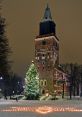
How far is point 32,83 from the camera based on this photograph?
9244 cm

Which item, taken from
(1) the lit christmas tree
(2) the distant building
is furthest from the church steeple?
(1) the lit christmas tree

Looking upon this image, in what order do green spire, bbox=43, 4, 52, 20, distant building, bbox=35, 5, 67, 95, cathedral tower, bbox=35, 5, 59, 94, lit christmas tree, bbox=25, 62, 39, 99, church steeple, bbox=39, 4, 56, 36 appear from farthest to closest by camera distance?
green spire, bbox=43, 4, 52, 20, church steeple, bbox=39, 4, 56, 36, cathedral tower, bbox=35, 5, 59, 94, distant building, bbox=35, 5, 67, 95, lit christmas tree, bbox=25, 62, 39, 99

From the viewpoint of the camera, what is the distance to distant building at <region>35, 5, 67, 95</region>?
15738 centimetres

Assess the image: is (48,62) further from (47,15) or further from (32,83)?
(32,83)

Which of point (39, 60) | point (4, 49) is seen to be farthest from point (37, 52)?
point (4, 49)

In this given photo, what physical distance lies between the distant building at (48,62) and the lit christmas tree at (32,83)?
56983mm

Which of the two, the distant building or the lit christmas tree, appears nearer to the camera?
the lit christmas tree

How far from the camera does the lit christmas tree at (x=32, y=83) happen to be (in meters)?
91.4

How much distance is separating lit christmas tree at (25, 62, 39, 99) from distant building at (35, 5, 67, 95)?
57.0 m

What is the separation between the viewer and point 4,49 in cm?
4675

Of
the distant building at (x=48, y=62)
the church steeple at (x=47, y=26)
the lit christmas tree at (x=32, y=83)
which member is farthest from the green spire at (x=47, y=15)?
the lit christmas tree at (x=32, y=83)

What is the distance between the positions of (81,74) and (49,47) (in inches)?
1743

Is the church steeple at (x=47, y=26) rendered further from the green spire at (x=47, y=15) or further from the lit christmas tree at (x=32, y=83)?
the lit christmas tree at (x=32, y=83)

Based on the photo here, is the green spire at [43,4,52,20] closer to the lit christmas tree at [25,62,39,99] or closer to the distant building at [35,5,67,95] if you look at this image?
the distant building at [35,5,67,95]
